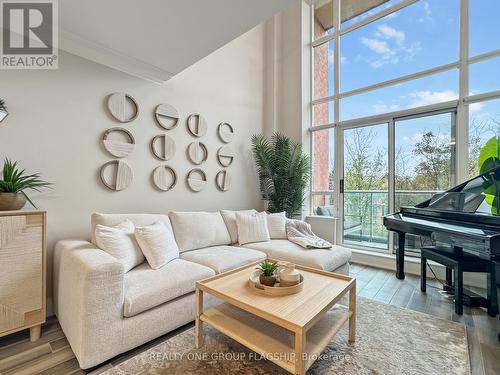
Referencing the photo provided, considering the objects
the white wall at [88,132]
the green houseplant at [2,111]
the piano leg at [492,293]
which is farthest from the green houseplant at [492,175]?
the green houseplant at [2,111]

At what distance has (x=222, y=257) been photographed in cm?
237

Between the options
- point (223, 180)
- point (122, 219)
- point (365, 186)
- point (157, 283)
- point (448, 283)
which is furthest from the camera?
point (365, 186)

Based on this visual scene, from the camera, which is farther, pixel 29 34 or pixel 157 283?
pixel 29 34

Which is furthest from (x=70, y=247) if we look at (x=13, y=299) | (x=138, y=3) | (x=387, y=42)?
(x=387, y=42)

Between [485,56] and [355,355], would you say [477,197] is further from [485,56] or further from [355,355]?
[355,355]

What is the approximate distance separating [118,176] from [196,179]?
1025 millimetres

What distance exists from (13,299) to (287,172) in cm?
336

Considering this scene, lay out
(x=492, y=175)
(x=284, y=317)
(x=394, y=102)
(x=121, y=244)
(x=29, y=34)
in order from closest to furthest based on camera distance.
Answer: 1. (x=284, y=317)
2. (x=121, y=244)
3. (x=29, y=34)
4. (x=492, y=175)
5. (x=394, y=102)

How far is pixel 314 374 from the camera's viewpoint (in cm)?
143

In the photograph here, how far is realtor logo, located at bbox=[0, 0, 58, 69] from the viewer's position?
70.8 inches

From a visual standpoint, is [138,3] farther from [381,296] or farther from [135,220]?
[381,296]

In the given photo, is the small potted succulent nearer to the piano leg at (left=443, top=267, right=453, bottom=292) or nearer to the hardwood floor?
the hardwood floor

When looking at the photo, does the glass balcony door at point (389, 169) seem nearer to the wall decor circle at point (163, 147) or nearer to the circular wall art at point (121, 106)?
the wall decor circle at point (163, 147)

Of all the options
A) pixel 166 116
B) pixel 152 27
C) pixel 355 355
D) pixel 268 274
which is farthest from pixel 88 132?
pixel 355 355
